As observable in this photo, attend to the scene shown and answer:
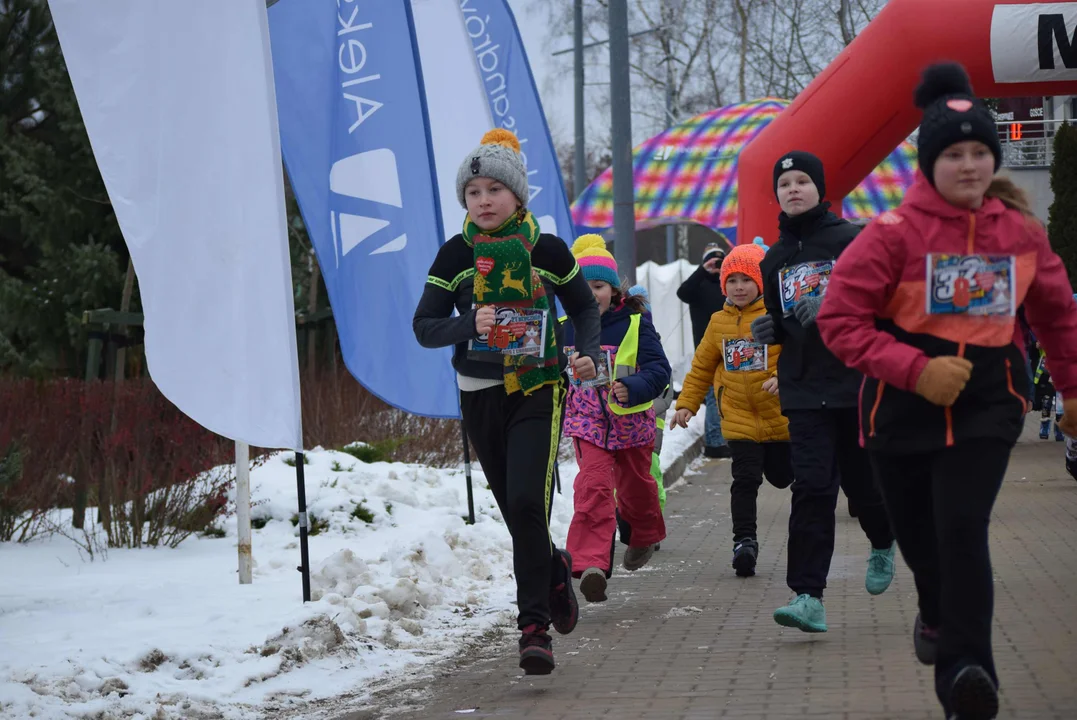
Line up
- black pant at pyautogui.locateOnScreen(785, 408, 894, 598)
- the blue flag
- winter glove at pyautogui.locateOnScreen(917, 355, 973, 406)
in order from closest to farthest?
winter glove at pyautogui.locateOnScreen(917, 355, 973, 406)
black pant at pyautogui.locateOnScreen(785, 408, 894, 598)
the blue flag

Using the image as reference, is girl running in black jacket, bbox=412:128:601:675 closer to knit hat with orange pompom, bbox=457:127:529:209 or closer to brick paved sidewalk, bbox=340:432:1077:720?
knit hat with orange pompom, bbox=457:127:529:209

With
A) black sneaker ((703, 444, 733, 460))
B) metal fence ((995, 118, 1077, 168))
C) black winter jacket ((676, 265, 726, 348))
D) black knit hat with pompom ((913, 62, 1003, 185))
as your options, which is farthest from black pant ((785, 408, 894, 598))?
metal fence ((995, 118, 1077, 168))

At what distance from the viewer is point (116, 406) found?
10508 mm

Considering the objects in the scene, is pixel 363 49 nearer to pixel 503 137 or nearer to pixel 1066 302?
pixel 503 137

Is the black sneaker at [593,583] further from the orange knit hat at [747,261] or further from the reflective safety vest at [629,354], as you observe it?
the orange knit hat at [747,261]

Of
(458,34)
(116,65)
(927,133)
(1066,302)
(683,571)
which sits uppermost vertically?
(458,34)

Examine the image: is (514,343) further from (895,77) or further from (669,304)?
(669,304)

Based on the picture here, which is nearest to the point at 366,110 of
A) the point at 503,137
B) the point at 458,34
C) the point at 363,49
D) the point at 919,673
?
the point at 363,49

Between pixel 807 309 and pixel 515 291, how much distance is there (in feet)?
4.43

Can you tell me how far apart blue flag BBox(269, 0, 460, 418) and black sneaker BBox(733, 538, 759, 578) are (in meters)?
2.10

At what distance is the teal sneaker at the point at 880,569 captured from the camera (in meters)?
7.12

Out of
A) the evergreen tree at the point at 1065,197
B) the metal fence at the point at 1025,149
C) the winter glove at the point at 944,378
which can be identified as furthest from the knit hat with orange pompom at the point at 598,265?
the metal fence at the point at 1025,149

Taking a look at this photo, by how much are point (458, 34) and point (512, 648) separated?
19.4 feet

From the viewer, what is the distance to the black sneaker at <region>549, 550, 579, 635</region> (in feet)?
20.4
